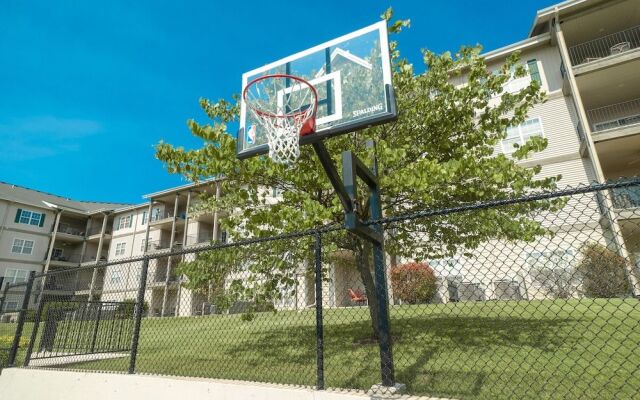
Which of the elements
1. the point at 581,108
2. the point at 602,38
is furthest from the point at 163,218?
the point at 602,38

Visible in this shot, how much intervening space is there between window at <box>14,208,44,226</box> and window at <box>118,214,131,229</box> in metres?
8.02

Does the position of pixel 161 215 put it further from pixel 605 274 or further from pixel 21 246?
pixel 605 274

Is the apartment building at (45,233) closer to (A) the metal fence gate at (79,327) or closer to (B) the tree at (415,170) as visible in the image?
(A) the metal fence gate at (79,327)

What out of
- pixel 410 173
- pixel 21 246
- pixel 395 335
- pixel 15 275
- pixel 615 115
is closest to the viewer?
pixel 410 173

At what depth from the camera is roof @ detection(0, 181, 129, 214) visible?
36656mm

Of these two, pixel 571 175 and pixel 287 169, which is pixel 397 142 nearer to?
pixel 287 169

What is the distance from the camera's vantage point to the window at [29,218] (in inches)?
1425

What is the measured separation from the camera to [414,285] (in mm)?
13867

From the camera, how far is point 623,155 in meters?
17.0

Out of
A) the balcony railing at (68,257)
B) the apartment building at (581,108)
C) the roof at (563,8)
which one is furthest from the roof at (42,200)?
the roof at (563,8)

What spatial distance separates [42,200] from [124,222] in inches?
412

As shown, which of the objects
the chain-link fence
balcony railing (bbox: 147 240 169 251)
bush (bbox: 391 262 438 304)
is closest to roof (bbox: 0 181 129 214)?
balcony railing (bbox: 147 240 169 251)

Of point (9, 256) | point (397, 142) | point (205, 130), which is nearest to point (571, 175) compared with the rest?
point (397, 142)

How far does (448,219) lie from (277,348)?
14.7ft
